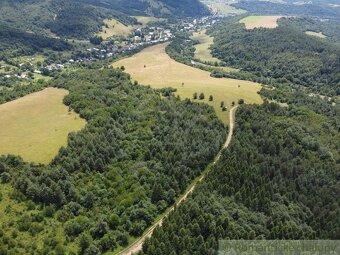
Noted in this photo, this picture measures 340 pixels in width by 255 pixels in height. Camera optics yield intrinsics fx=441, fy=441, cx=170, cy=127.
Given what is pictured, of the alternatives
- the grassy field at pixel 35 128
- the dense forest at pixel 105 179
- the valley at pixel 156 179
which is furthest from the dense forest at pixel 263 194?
the grassy field at pixel 35 128

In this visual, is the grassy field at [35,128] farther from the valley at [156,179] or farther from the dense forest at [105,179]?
the dense forest at [105,179]

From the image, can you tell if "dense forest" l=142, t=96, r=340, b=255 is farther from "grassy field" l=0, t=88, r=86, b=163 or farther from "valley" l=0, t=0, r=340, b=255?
"grassy field" l=0, t=88, r=86, b=163

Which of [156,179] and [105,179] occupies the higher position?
[156,179]

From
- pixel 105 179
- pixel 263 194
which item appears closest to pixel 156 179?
pixel 105 179

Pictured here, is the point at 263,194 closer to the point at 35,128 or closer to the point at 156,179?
the point at 156,179

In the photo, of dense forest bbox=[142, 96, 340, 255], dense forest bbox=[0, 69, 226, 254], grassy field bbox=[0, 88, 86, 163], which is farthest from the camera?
grassy field bbox=[0, 88, 86, 163]

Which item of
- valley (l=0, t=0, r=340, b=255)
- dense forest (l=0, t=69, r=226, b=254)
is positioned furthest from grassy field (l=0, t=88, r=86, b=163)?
dense forest (l=0, t=69, r=226, b=254)

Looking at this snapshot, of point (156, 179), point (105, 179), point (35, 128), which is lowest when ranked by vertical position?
point (35, 128)
